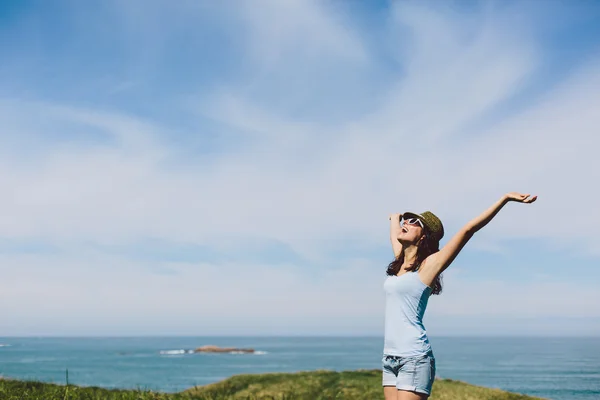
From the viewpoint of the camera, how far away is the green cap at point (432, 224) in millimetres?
5863

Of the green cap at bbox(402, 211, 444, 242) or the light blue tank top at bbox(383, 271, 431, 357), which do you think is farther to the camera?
the green cap at bbox(402, 211, 444, 242)

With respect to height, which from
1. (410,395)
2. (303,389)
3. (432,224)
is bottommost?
(303,389)

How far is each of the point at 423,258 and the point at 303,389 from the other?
374 inches

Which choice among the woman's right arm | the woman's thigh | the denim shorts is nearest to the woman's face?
the woman's right arm

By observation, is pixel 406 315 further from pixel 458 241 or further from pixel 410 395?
pixel 458 241

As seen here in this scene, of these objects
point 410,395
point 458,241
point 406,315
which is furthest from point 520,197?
point 410,395

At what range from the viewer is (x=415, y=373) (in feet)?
17.1

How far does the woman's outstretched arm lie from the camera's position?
529 cm

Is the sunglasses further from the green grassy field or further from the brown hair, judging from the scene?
the green grassy field

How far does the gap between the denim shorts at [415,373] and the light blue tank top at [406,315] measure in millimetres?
50

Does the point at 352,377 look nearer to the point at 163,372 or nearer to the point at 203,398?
the point at 203,398

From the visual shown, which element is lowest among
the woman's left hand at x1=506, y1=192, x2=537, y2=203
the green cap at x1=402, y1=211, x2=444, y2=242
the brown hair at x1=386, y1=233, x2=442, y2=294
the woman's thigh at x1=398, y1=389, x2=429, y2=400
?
the woman's thigh at x1=398, y1=389, x2=429, y2=400

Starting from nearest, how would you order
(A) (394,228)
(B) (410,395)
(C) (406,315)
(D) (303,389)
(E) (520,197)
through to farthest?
(B) (410,395) < (E) (520,197) < (C) (406,315) < (A) (394,228) < (D) (303,389)

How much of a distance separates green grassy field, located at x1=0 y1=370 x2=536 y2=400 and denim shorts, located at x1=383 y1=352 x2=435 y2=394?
20.7 feet
